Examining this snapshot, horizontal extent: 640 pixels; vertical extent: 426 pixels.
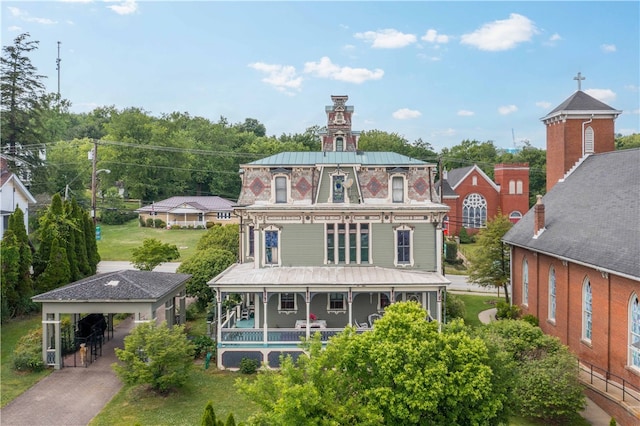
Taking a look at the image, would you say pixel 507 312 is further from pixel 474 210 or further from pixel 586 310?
pixel 474 210

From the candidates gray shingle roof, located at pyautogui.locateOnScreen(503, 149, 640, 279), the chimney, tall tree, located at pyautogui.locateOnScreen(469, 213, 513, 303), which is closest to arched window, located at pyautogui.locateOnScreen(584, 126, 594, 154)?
gray shingle roof, located at pyautogui.locateOnScreen(503, 149, 640, 279)

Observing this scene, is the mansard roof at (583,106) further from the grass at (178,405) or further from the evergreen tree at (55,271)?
the evergreen tree at (55,271)

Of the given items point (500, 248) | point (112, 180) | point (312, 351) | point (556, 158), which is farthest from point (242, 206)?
point (112, 180)

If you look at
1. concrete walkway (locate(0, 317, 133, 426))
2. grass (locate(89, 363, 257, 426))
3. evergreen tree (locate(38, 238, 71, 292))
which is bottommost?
grass (locate(89, 363, 257, 426))

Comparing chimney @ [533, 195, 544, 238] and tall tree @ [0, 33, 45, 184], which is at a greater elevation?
tall tree @ [0, 33, 45, 184]

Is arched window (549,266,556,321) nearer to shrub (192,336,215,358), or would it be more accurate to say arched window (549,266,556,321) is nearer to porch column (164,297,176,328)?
shrub (192,336,215,358)

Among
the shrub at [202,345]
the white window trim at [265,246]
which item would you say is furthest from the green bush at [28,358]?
the white window trim at [265,246]

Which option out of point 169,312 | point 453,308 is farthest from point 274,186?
point 453,308

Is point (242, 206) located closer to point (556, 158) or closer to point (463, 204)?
point (556, 158)
